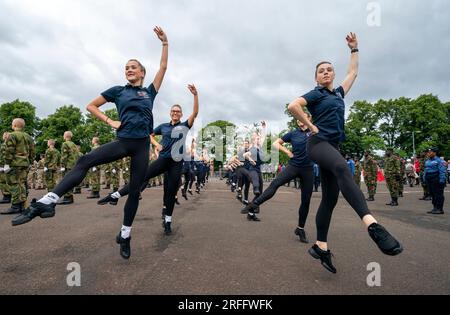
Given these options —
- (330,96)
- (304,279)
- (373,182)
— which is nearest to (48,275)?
(304,279)

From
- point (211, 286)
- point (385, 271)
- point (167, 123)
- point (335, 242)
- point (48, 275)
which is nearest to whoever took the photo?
point (211, 286)

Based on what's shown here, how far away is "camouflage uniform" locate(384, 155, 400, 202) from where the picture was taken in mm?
11398

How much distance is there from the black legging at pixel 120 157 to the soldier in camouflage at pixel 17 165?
5436 millimetres

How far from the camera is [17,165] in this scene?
743 cm

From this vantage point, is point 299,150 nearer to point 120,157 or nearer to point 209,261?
point 209,261

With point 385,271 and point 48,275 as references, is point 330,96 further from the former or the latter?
point 48,275

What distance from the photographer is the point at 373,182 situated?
13234mm

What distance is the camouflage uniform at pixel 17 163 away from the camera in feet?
24.2

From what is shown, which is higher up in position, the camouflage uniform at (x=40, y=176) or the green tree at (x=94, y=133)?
the green tree at (x=94, y=133)

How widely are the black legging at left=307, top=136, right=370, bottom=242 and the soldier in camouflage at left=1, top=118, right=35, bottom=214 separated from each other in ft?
24.1

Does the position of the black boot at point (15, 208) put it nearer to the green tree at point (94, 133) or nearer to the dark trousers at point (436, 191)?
the dark trousers at point (436, 191)

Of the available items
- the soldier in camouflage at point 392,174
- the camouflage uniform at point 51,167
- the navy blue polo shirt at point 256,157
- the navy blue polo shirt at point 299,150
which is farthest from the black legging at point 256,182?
the camouflage uniform at point 51,167

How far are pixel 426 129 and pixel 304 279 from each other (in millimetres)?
65609

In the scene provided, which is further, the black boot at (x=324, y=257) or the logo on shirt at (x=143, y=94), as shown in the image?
the logo on shirt at (x=143, y=94)
